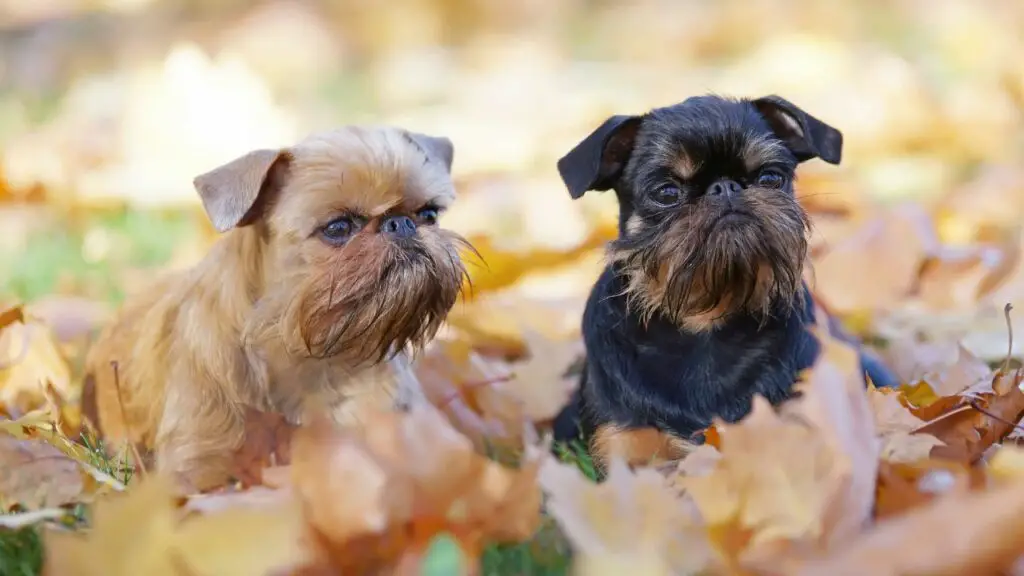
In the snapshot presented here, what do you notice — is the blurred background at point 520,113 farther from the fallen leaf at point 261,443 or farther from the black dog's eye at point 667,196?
the fallen leaf at point 261,443

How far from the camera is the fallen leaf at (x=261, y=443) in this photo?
3.35 metres

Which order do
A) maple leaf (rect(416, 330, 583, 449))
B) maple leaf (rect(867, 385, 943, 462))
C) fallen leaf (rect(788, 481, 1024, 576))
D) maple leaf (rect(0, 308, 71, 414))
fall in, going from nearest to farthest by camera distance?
fallen leaf (rect(788, 481, 1024, 576))
maple leaf (rect(867, 385, 943, 462))
maple leaf (rect(416, 330, 583, 449))
maple leaf (rect(0, 308, 71, 414))

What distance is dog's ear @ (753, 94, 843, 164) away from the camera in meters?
3.62

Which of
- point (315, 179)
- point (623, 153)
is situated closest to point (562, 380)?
point (623, 153)

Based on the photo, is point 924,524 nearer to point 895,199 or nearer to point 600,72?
point 895,199

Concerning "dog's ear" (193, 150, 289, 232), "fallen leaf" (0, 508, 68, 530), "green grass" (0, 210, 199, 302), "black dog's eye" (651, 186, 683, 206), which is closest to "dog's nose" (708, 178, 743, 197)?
"black dog's eye" (651, 186, 683, 206)

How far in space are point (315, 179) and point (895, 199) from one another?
192 inches

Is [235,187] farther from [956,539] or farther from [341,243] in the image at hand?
[956,539]

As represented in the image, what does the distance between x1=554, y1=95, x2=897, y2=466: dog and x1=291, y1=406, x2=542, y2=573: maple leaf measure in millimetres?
1183

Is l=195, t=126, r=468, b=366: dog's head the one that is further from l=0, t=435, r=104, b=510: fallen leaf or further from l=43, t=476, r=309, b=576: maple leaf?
l=43, t=476, r=309, b=576: maple leaf

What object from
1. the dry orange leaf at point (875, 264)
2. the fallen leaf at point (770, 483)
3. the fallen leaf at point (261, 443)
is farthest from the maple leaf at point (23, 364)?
the dry orange leaf at point (875, 264)

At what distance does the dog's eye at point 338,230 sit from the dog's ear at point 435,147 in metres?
0.45

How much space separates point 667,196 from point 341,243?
1.01 meters

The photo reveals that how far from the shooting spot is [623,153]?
12.4 feet
